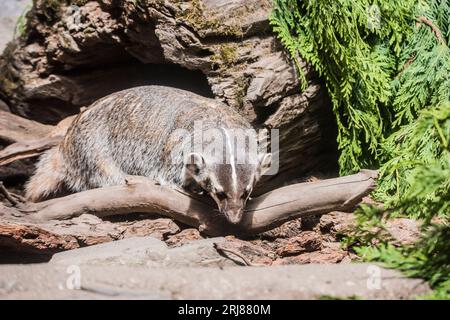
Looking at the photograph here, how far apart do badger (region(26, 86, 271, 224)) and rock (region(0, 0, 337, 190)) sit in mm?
297

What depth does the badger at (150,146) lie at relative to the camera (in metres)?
4.77

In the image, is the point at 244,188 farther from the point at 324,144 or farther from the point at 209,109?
the point at 324,144

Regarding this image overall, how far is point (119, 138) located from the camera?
5.55 metres

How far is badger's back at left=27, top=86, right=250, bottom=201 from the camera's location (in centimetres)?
535

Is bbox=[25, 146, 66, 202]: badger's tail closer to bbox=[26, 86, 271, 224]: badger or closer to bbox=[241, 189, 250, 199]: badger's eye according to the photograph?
bbox=[26, 86, 271, 224]: badger

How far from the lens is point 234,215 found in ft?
14.5

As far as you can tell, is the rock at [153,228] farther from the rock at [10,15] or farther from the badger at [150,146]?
the rock at [10,15]

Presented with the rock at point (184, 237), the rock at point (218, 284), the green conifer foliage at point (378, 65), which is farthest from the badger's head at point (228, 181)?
the rock at point (218, 284)

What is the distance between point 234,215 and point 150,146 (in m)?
1.24

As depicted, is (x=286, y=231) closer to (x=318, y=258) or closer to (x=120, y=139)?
(x=318, y=258)

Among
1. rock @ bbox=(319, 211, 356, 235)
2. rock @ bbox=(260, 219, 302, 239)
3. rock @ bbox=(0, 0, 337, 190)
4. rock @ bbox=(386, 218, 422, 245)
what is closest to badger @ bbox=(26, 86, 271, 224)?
rock @ bbox=(0, 0, 337, 190)

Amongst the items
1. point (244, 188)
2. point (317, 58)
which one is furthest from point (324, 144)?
point (244, 188)

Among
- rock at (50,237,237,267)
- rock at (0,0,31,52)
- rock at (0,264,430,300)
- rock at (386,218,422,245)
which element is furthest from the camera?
rock at (0,0,31,52)

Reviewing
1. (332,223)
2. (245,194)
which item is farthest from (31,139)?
(332,223)
